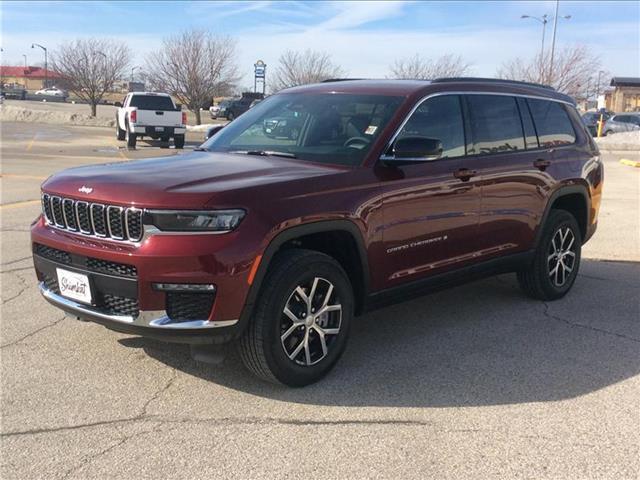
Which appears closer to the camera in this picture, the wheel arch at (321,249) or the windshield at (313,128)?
the wheel arch at (321,249)

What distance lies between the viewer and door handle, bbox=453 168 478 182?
4735mm

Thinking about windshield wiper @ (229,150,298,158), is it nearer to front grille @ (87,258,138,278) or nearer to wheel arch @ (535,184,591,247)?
front grille @ (87,258,138,278)

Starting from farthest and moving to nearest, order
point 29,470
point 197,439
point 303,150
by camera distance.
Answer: point 303,150, point 197,439, point 29,470

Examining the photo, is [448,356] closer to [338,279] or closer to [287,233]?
[338,279]

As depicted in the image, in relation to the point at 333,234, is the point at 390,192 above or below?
above

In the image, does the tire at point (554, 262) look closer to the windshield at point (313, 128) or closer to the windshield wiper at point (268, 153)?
the windshield at point (313, 128)

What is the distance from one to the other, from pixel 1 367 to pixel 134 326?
1.26 meters

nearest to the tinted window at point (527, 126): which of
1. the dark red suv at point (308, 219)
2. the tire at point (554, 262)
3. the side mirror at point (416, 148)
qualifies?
the dark red suv at point (308, 219)

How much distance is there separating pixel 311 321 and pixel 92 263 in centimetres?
133

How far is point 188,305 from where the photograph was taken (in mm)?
3451

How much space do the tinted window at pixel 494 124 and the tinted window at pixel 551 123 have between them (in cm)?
33

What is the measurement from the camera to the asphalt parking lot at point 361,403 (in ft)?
10.2

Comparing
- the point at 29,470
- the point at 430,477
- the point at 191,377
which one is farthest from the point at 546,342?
the point at 29,470

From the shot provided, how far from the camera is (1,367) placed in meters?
4.11
